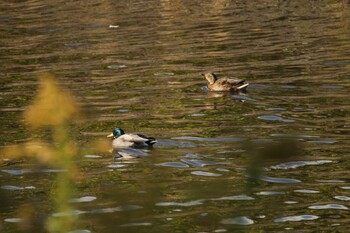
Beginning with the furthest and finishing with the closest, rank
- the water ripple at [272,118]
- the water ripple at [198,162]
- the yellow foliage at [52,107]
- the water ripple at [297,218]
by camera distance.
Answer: the water ripple at [272,118] < the water ripple at [198,162] < the water ripple at [297,218] < the yellow foliage at [52,107]

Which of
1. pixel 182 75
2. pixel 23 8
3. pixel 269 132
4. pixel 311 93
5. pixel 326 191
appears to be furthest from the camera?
pixel 23 8

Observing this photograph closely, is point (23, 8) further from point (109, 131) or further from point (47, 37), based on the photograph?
point (109, 131)

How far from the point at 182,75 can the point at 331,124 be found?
26.1 ft

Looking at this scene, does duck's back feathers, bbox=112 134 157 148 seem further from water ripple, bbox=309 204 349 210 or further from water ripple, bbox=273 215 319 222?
water ripple, bbox=273 215 319 222

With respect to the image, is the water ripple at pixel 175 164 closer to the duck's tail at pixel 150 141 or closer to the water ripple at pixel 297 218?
the duck's tail at pixel 150 141

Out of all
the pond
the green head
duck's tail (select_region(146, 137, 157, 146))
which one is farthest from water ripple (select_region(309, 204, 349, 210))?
the green head

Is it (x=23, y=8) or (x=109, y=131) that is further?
(x=23, y=8)

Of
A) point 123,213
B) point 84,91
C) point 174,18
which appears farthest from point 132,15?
point 123,213

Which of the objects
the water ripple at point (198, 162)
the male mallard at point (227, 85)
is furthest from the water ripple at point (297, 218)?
the male mallard at point (227, 85)

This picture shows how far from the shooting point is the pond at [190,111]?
3.39m

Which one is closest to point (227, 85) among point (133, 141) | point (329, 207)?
point (133, 141)

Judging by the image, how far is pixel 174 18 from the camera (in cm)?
3712

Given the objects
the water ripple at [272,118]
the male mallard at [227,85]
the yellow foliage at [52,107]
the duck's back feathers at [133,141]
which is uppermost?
the yellow foliage at [52,107]

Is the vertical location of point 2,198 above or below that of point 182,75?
above
